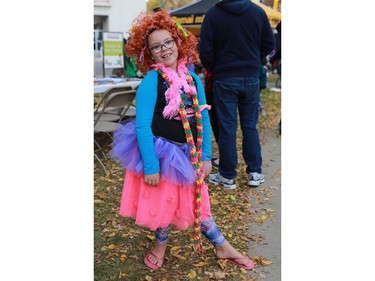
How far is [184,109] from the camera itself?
2.41 m

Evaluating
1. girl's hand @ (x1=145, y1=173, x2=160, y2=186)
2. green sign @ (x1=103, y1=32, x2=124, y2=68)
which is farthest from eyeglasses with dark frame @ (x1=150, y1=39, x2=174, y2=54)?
green sign @ (x1=103, y1=32, x2=124, y2=68)

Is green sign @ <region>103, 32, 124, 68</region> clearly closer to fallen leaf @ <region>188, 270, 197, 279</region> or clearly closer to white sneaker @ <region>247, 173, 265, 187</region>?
white sneaker @ <region>247, 173, 265, 187</region>

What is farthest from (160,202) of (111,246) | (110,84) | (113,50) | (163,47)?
(113,50)

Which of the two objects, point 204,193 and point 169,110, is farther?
point 204,193

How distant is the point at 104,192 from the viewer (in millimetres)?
4137

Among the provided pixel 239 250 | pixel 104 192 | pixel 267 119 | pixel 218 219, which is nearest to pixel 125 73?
pixel 267 119

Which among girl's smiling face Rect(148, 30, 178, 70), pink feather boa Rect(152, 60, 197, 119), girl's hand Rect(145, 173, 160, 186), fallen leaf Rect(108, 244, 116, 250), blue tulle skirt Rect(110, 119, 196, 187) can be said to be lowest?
fallen leaf Rect(108, 244, 116, 250)

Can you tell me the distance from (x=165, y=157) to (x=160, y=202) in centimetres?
29

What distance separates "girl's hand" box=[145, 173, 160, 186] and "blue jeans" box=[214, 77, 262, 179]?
1768 mm

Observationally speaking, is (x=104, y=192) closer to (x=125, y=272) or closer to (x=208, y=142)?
(x=125, y=272)

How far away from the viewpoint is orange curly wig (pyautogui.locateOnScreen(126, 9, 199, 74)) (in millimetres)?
2402

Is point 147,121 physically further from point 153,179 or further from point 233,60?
point 233,60

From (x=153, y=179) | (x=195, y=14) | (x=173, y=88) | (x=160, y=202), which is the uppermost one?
(x=195, y=14)

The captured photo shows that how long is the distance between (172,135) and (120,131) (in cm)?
38
